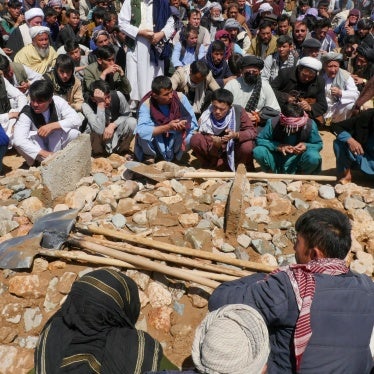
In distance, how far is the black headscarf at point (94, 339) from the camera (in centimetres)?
217

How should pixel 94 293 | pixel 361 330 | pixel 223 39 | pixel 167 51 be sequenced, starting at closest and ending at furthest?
pixel 361 330 → pixel 94 293 → pixel 167 51 → pixel 223 39

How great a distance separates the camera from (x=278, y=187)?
453cm

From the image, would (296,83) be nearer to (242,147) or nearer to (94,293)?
(242,147)

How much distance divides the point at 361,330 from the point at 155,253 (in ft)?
5.41

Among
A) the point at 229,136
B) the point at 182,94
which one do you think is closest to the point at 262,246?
the point at 229,136

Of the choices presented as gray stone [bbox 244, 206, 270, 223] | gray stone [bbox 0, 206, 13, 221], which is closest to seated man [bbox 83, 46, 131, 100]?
gray stone [bbox 0, 206, 13, 221]

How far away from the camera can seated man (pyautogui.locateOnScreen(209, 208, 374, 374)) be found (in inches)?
78.0

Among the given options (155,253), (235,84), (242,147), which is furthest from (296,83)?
(155,253)

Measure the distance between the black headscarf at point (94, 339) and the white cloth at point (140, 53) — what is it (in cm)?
458

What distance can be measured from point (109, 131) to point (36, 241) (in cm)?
235

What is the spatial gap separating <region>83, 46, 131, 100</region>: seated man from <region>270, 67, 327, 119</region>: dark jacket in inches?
84.1

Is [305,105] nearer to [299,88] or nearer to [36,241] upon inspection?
[299,88]

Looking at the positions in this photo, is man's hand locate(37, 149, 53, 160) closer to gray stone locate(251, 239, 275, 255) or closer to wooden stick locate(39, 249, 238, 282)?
wooden stick locate(39, 249, 238, 282)

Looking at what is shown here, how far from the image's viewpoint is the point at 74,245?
11.3ft
